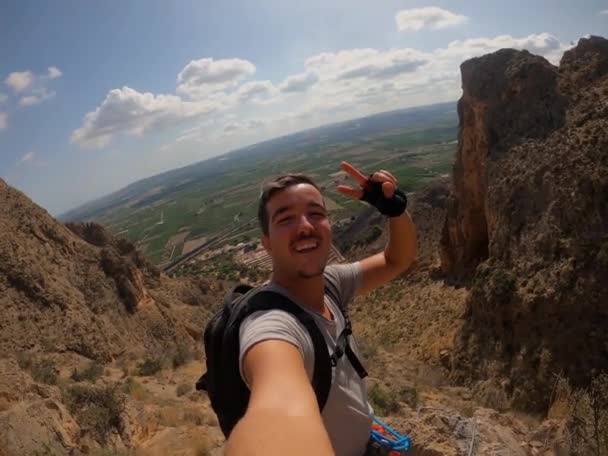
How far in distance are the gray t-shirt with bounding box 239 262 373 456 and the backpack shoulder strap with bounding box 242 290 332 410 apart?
0.03 meters

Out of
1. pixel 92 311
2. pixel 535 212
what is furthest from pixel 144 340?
pixel 535 212

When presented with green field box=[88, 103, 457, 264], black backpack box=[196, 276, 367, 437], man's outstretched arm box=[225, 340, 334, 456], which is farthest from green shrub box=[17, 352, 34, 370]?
green field box=[88, 103, 457, 264]

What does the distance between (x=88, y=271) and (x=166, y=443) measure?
13.5 m

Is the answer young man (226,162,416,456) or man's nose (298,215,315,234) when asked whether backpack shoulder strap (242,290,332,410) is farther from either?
man's nose (298,215,315,234)

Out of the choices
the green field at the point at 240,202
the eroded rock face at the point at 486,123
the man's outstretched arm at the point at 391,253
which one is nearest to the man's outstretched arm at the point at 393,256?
the man's outstretched arm at the point at 391,253

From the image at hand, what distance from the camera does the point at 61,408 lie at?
6242 mm

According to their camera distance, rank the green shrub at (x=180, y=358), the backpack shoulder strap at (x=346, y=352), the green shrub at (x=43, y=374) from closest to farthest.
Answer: the backpack shoulder strap at (x=346, y=352), the green shrub at (x=43, y=374), the green shrub at (x=180, y=358)

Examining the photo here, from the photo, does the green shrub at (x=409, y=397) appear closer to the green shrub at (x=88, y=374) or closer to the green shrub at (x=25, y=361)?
the green shrub at (x=88, y=374)

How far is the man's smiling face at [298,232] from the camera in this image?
6.97 feet

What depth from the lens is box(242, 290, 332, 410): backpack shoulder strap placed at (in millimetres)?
1839

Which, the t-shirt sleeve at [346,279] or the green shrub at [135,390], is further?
the green shrub at [135,390]

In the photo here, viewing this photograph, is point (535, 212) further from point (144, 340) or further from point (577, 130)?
point (144, 340)

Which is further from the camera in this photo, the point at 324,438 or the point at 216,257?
the point at 216,257

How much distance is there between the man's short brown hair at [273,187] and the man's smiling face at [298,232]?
27mm
